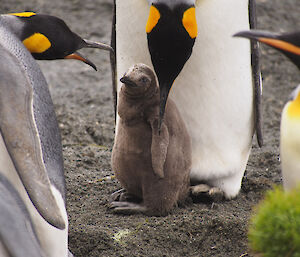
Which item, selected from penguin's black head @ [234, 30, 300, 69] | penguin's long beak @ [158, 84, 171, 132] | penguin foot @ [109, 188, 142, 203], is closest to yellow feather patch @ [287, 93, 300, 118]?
penguin's black head @ [234, 30, 300, 69]

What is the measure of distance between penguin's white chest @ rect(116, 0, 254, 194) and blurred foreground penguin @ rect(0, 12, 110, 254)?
434 mm

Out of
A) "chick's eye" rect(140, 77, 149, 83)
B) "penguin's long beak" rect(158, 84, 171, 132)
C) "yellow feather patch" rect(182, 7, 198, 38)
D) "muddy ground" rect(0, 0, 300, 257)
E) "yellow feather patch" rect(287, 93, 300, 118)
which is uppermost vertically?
"yellow feather patch" rect(182, 7, 198, 38)

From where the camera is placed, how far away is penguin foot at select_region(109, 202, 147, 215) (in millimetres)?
2820

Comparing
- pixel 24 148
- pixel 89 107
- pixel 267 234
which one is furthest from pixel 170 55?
pixel 89 107

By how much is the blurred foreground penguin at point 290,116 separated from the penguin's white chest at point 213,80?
1002 millimetres

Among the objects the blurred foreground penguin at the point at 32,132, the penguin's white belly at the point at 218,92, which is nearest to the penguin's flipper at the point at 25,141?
the blurred foreground penguin at the point at 32,132

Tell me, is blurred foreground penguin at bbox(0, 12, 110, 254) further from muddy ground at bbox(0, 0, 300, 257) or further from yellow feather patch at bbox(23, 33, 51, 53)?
muddy ground at bbox(0, 0, 300, 257)

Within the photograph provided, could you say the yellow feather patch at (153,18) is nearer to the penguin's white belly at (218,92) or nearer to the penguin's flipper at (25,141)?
the penguin's white belly at (218,92)

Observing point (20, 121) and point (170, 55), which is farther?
point (170, 55)

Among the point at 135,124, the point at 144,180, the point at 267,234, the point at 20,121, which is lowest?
the point at 144,180

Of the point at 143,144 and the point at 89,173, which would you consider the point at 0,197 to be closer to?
the point at 143,144

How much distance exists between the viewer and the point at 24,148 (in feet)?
6.56

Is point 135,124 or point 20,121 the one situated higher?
point 20,121

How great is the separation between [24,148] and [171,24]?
31.4 inches
